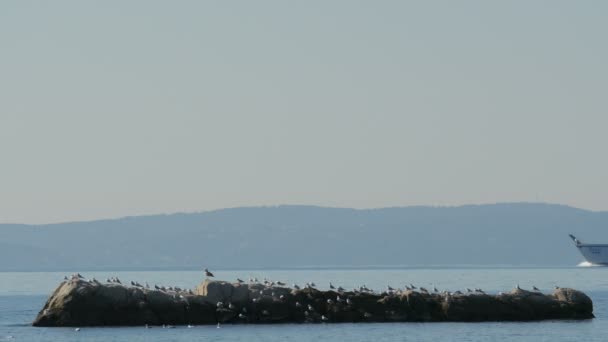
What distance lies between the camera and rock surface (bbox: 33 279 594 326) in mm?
89375

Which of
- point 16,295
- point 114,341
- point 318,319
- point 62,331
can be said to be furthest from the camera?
point 16,295

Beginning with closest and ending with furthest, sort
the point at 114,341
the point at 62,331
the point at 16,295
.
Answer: the point at 114,341
the point at 62,331
the point at 16,295

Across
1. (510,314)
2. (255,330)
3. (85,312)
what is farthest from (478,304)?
(85,312)

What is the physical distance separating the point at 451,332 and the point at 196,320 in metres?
16.6

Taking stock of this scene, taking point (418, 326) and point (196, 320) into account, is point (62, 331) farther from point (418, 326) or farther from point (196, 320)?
point (418, 326)

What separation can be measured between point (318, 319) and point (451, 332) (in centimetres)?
1065

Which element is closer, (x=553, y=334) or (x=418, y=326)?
(x=553, y=334)

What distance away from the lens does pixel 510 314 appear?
93.4 m

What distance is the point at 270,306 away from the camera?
9156cm

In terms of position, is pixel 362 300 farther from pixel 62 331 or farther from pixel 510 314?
pixel 62 331

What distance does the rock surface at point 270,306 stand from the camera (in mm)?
89375

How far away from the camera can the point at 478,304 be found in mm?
93625

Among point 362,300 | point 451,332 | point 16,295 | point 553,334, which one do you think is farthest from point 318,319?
point 16,295

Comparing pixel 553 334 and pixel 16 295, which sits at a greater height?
pixel 16 295
